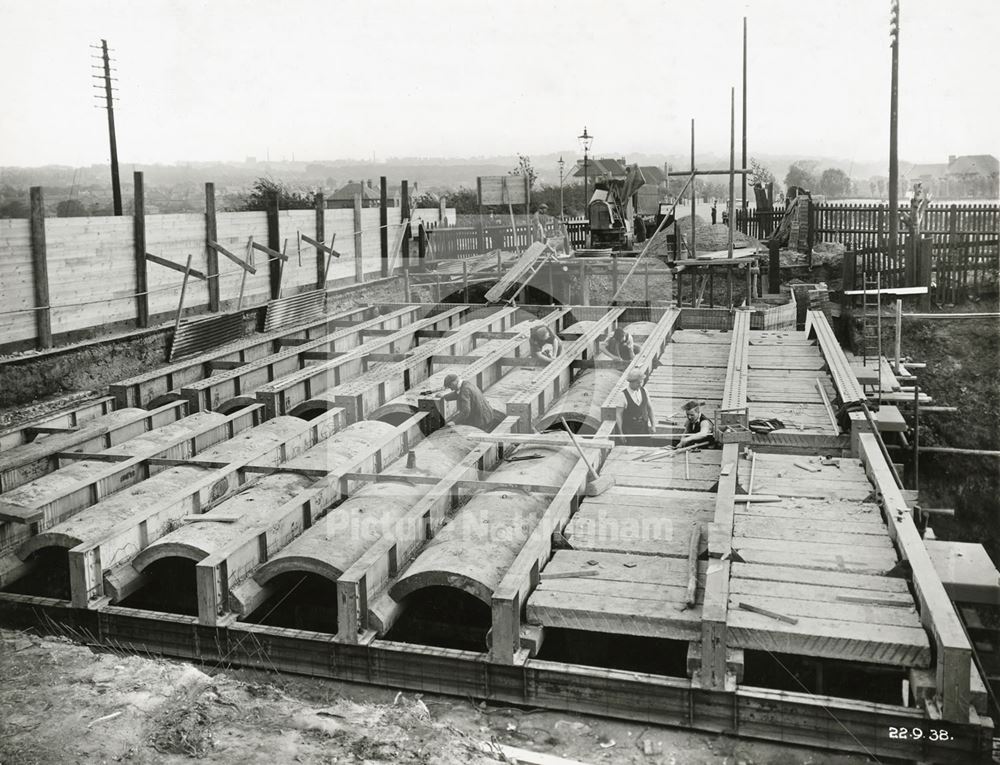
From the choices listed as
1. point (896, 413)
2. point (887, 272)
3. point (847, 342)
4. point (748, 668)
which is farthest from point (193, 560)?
point (887, 272)

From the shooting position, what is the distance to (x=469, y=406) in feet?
34.3

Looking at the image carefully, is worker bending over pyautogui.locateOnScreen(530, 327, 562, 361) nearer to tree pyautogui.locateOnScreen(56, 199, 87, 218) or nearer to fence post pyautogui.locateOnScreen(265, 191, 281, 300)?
fence post pyautogui.locateOnScreen(265, 191, 281, 300)

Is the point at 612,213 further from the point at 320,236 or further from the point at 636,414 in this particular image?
the point at 636,414

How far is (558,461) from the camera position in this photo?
29.7ft

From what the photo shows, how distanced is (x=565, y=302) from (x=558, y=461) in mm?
13966

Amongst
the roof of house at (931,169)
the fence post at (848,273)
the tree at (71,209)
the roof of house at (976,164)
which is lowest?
the fence post at (848,273)

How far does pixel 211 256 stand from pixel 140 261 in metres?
1.89

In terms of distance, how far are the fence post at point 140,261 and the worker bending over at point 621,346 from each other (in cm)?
716

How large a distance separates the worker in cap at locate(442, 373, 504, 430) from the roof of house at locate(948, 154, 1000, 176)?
157 ft

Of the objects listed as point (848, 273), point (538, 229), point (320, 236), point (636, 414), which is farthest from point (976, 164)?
point (636, 414)

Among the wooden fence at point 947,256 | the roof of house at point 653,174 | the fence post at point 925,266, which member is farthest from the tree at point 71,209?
the roof of house at point 653,174

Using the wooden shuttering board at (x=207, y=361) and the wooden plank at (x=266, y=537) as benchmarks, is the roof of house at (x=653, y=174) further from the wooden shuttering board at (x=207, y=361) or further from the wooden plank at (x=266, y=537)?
the wooden plank at (x=266, y=537)

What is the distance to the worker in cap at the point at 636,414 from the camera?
9938mm

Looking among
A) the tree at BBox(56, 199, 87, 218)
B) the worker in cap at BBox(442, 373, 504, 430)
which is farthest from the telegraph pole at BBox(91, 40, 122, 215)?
the worker in cap at BBox(442, 373, 504, 430)
